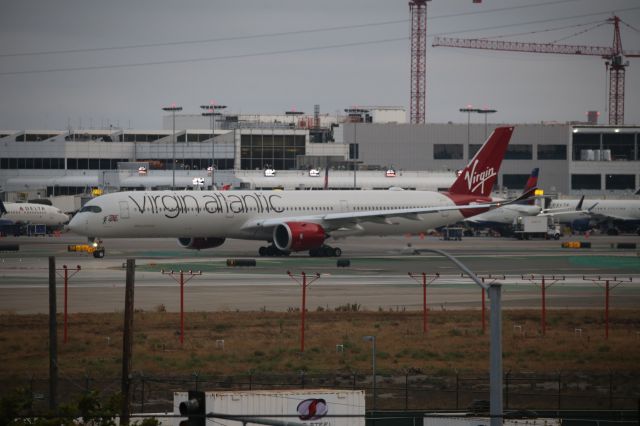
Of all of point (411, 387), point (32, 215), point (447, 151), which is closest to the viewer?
point (411, 387)

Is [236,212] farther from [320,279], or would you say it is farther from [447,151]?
[447,151]

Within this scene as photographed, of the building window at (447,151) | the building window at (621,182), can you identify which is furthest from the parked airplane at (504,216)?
the building window at (447,151)

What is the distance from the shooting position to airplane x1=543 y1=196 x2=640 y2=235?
137750 millimetres

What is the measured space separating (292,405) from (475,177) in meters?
66.9

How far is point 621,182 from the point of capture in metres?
174

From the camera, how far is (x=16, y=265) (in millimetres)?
75438

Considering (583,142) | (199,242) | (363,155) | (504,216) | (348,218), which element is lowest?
(199,242)

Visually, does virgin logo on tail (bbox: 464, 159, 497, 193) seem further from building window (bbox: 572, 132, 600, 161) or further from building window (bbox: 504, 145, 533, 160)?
building window (bbox: 572, 132, 600, 161)

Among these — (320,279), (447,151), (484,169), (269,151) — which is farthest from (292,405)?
(447,151)

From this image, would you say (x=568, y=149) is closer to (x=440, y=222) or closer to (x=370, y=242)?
(x=370, y=242)

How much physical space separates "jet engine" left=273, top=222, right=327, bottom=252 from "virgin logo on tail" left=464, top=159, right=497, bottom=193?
16607 millimetres

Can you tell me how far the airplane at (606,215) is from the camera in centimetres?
13775

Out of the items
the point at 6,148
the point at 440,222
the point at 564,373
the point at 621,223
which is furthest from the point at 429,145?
the point at 564,373

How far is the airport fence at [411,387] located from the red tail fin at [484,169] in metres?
55.8
